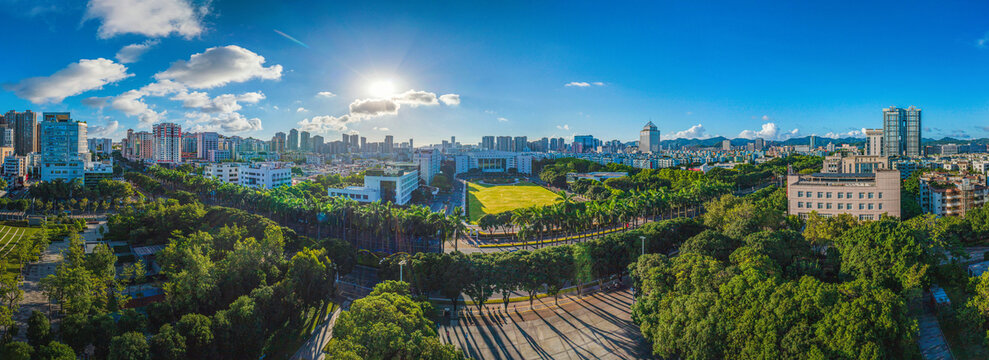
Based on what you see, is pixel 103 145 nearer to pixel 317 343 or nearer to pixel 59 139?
pixel 59 139

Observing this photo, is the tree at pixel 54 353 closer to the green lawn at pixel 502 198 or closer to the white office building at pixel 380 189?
the green lawn at pixel 502 198

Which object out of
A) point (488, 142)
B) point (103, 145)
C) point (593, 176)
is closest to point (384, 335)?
point (593, 176)

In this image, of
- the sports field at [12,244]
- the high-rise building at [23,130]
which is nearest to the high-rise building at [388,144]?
the high-rise building at [23,130]

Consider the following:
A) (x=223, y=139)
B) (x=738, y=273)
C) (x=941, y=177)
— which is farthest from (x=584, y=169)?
(x=223, y=139)

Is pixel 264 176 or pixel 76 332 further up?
pixel 264 176

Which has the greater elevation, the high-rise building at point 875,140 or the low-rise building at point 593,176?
the high-rise building at point 875,140

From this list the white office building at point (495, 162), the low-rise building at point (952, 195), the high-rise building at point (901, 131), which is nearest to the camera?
the low-rise building at point (952, 195)

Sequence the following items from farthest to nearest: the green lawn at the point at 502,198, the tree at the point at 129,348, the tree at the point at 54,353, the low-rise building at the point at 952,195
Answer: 1. the green lawn at the point at 502,198
2. the low-rise building at the point at 952,195
3. the tree at the point at 129,348
4. the tree at the point at 54,353

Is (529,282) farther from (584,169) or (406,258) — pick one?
(584,169)
